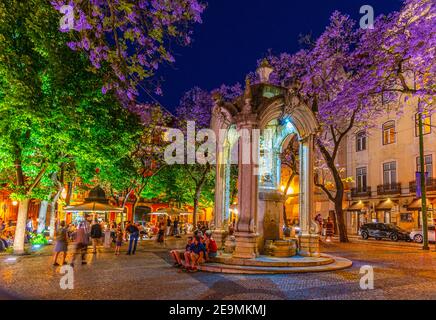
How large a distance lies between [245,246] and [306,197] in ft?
12.6

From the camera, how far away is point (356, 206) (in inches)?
1683

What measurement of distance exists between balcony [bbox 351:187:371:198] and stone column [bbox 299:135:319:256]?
1157 inches

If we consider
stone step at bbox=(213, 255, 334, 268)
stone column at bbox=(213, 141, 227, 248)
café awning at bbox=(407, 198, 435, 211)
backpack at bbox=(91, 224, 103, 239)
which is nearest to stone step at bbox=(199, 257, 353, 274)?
stone step at bbox=(213, 255, 334, 268)

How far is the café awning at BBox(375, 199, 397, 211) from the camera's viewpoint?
126ft

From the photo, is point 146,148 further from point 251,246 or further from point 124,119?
point 251,246

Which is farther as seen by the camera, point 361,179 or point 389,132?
point 361,179

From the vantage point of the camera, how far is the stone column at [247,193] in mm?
12852

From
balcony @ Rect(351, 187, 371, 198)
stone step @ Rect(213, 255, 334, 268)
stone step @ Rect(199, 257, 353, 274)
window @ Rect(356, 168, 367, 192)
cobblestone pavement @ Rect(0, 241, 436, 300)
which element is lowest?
cobblestone pavement @ Rect(0, 241, 436, 300)

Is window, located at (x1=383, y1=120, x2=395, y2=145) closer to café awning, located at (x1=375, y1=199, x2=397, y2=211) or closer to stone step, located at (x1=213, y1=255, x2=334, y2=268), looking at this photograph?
café awning, located at (x1=375, y1=199, x2=397, y2=211)

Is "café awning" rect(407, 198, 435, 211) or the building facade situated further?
the building facade

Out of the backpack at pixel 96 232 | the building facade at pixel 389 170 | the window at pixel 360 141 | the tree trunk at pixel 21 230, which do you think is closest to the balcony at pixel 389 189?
the building facade at pixel 389 170

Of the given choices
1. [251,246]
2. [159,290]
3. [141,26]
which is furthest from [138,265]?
[141,26]

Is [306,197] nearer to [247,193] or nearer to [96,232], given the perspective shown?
[247,193]

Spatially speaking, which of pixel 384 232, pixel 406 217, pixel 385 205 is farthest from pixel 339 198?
pixel 385 205
